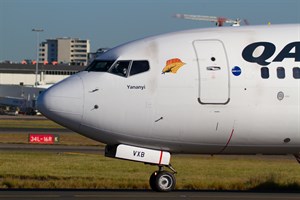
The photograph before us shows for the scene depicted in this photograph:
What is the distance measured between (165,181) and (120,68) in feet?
10.8

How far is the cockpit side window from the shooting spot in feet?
75.3

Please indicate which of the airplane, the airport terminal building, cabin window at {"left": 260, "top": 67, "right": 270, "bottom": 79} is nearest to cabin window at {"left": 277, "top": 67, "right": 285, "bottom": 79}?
the airplane

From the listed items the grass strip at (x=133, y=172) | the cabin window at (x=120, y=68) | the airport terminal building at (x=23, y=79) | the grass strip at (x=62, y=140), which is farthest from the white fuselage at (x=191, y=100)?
the airport terminal building at (x=23, y=79)

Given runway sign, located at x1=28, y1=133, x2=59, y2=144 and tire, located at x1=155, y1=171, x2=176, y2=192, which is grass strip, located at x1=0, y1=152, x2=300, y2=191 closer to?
tire, located at x1=155, y1=171, x2=176, y2=192

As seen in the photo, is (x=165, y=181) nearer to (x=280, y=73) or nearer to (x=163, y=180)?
(x=163, y=180)

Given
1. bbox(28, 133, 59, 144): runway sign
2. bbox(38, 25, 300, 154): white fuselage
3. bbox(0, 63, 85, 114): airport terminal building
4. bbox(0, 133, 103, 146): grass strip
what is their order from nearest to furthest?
bbox(38, 25, 300, 154): white fuselage → bbox(0, 133, 103, 146): grass strip → bbox(28, 133, 59, 144): runway sign → bbox(0, 63, 85, 114): airport terminal building

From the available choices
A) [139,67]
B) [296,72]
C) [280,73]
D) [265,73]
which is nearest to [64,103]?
[139,67]

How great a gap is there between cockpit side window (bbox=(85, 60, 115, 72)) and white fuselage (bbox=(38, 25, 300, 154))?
161 millimetres

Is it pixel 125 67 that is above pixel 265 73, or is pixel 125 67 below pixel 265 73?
above

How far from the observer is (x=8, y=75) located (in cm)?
18588

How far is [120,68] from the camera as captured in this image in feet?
75.2
